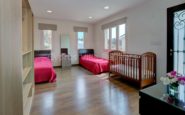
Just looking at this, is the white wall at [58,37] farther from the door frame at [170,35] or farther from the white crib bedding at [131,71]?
the door frame at [170,35]

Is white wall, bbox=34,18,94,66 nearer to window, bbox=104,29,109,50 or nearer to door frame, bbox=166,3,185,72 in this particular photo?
window, bbox=104,29,109,50

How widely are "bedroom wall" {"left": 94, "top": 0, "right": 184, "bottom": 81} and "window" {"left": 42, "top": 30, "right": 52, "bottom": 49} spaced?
3.70 metres

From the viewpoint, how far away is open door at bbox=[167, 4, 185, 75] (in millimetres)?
3072

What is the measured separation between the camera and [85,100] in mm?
2814

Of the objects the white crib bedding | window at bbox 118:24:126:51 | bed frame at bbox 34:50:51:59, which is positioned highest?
window at bbox 118:24:126:51

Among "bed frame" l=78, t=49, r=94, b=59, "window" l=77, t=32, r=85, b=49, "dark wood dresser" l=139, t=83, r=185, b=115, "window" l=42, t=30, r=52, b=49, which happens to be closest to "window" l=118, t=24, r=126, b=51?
"bed frame" l=78, t=49, r=94, b=59

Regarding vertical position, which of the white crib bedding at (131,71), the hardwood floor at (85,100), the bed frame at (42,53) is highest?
the bed frame at (42,53)

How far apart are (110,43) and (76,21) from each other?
2.30m

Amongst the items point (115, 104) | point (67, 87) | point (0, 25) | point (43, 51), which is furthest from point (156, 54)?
point (43, 51)

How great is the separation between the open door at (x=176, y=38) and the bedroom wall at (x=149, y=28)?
137mm

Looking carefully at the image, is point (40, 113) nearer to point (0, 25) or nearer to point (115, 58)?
point (0, 25)

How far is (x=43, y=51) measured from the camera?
6465mm

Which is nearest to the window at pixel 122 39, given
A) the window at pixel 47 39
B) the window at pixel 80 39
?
the window at pixel 80 39

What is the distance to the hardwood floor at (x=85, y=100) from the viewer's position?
2355 millimetres
